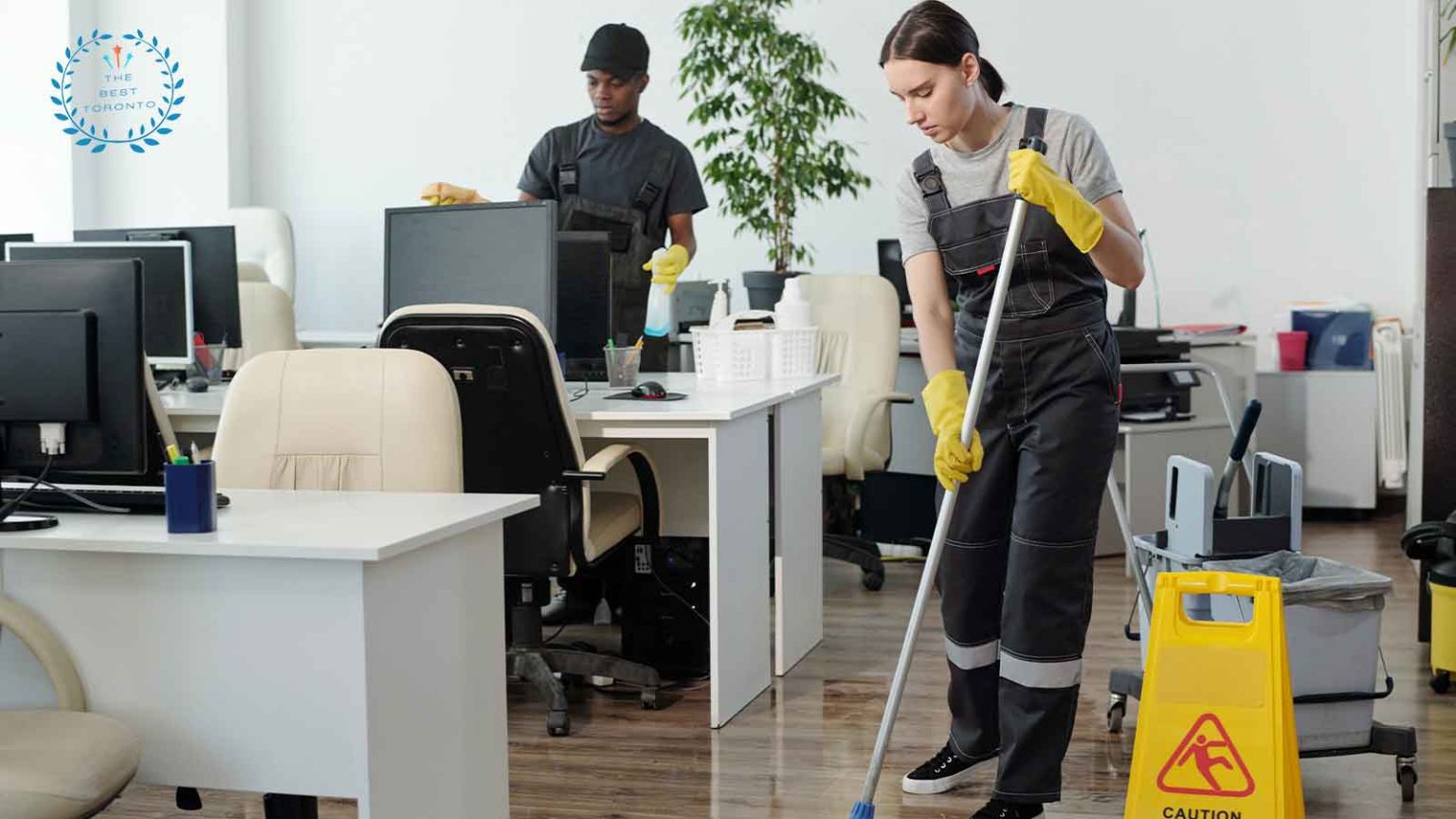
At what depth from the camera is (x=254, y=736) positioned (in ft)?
6.92

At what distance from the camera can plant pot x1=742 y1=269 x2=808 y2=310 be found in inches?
232

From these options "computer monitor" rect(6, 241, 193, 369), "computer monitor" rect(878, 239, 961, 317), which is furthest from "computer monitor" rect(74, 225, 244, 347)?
"computer monitor" rect(878, 239, 961, 317)

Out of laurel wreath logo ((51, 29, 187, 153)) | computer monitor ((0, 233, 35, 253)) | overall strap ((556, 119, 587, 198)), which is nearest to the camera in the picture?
computer monitor ((0, 233, 35, 253))

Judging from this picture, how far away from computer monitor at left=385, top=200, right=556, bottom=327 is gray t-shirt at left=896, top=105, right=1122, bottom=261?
1206 millimetres

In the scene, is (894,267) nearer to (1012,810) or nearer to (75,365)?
(1012,810)

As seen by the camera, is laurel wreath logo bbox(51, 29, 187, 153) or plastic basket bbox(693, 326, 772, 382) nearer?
plastic basket bbox(693, 326, 772, 382)

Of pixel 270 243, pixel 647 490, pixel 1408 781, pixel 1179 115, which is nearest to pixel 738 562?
pixel 647 490

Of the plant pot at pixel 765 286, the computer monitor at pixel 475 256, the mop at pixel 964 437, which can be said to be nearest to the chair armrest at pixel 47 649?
the mop at pixel 964 437

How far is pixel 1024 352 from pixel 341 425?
4.01ft

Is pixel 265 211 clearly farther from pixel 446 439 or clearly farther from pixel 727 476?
pixel 446 439

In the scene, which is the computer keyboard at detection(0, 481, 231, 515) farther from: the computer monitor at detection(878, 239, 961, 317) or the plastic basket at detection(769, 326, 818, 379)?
the computer monitor at detection(878, 239, 961, 317)

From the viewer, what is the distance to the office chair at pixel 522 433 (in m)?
3.36

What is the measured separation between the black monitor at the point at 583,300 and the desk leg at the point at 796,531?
1.73 feet

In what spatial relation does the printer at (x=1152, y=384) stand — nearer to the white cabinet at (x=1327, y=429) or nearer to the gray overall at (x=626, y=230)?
the white cabinet at (x=1327, y=429)
